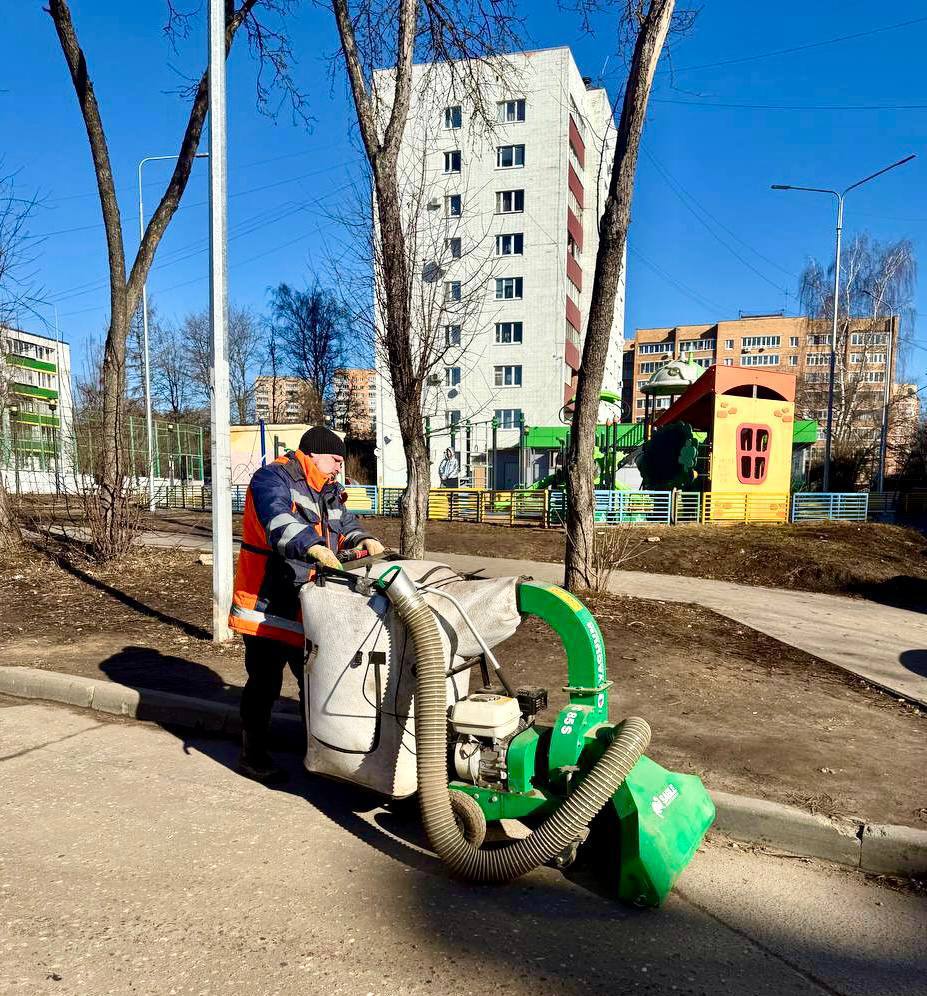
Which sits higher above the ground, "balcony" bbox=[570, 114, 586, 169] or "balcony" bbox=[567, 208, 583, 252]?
"balcony" bbox=[570, 114, 586, 169]

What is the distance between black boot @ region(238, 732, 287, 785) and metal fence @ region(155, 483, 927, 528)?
518 inches

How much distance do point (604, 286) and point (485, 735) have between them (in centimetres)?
600

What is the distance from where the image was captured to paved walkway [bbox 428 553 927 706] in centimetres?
620

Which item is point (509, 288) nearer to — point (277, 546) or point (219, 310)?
point (219, 310)

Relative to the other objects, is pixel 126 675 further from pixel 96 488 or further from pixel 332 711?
pixel 96 488

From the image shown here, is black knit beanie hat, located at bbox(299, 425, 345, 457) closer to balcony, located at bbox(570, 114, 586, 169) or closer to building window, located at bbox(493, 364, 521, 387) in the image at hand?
building window, located at bbox(493, 364, 521, 387)

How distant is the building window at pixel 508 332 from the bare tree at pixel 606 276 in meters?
33.8

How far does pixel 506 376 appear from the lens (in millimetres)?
41156

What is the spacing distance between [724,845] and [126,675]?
432cm

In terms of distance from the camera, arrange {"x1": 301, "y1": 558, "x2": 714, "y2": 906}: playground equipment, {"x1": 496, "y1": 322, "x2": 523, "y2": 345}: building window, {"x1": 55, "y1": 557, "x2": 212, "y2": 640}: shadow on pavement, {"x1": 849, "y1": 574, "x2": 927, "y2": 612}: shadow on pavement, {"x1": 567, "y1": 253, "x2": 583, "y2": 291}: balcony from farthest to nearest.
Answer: {"x1": 567, "y1": 253, "x2": 583, "y2": 291}: balcony < {"x1": 496, "y1": 322, "x2": 523, "y2": 345}: building window < {"x1": 849, "y1": 574, "x2": 927, "y2": 612}: shadow on pavement < {"x1": 55, "y1": 557, "x2": 212, "y2": 640}: shadow on pavement < {"x1": 301, "y1": 558, "x2": 714, "y2": 906}: playground equipment

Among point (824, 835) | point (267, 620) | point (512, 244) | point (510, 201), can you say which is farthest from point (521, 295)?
point (824, 835)

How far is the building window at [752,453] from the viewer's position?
20.4m

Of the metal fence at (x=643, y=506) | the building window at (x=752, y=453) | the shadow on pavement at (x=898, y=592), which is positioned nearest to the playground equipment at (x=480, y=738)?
the shadow on pavement at (x=898, y=592)

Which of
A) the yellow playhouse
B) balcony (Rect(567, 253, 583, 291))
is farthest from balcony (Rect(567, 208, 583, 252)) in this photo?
the yellow playhouse
